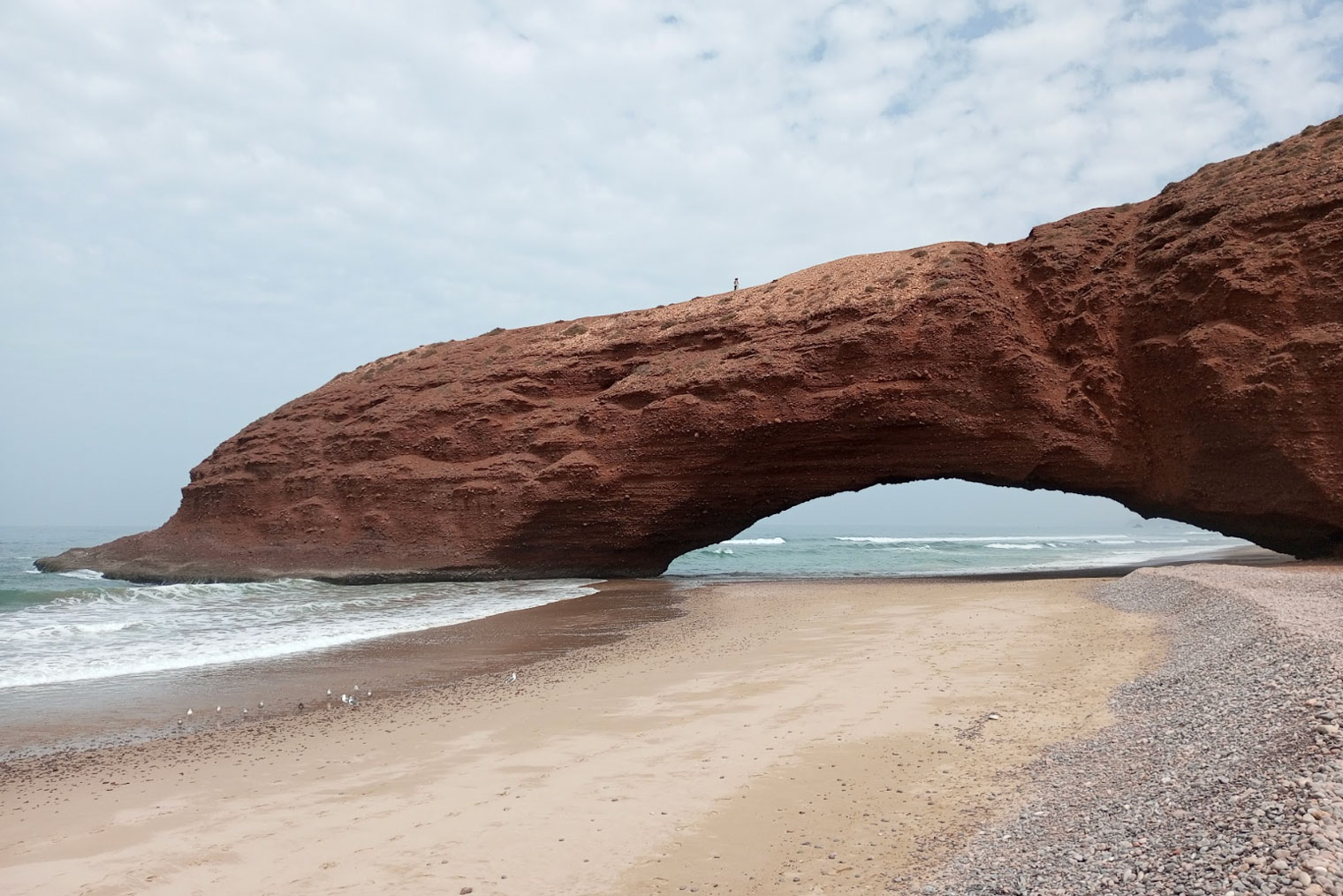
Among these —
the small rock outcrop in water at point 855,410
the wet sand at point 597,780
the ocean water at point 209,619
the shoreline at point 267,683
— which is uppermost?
the small rock outcrop in water at point 855,410

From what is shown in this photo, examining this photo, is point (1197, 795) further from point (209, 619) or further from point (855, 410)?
point (855, 410)

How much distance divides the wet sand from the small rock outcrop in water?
10.8 m

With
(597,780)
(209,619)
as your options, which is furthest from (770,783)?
(209,619)

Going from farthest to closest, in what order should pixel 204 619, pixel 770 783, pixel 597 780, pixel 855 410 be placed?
pixel 855 410 < pixel 204 619 < pixel 597 780 < pixel 770 783

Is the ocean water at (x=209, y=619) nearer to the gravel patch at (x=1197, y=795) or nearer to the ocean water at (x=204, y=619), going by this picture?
the ocean water at (x=204, y=619)

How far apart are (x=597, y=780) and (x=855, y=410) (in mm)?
15468

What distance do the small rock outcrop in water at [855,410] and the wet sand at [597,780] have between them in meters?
10.8

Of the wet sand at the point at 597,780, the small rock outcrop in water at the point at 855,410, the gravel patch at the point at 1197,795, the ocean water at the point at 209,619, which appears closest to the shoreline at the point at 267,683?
the wet sand at the point at 597,780

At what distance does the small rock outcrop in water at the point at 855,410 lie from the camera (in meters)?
16.3

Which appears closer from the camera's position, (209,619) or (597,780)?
(597,780)

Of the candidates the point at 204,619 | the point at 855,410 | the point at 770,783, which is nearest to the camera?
the point at 770,783

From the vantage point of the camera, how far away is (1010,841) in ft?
11.2

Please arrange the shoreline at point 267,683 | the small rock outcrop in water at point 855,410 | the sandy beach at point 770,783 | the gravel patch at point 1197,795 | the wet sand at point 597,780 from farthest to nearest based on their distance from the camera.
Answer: the small rock outcrop in water at point 855,410 < the shoreline at point 267,683 < the wet sand at point 597,780 < the sandy beach at point 770,783 < the gravel patch at point 1197,795

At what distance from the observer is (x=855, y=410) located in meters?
19.3
